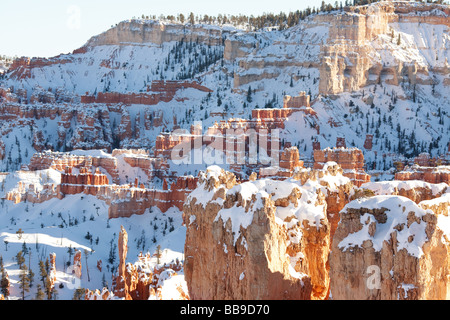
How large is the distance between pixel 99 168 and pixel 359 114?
141 feet

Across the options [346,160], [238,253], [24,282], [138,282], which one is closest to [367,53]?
[346,160]

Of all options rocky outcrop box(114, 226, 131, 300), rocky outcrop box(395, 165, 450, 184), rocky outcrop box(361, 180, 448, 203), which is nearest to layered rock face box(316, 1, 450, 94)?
rocky outcrop box(395, 165, 450, 184)

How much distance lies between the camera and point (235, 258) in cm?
3531

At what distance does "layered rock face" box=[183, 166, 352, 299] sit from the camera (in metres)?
34.4

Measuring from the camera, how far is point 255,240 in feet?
112

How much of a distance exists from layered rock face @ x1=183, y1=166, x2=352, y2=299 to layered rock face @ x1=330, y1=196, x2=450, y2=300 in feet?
Result: 9.97

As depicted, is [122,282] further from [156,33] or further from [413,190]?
[156,33]

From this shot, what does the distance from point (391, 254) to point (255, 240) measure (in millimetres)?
5499

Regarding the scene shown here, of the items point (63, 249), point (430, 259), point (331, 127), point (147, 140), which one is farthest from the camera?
point (147, 140)

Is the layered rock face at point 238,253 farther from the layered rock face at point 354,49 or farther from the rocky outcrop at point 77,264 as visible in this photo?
the layered rock face at point 354,49

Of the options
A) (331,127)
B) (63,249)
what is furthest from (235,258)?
(331,127)

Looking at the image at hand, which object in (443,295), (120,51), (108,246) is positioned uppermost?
(120,51)

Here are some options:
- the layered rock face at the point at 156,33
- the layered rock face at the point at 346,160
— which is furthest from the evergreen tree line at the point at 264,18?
the layered rock face at the point at 346,160
